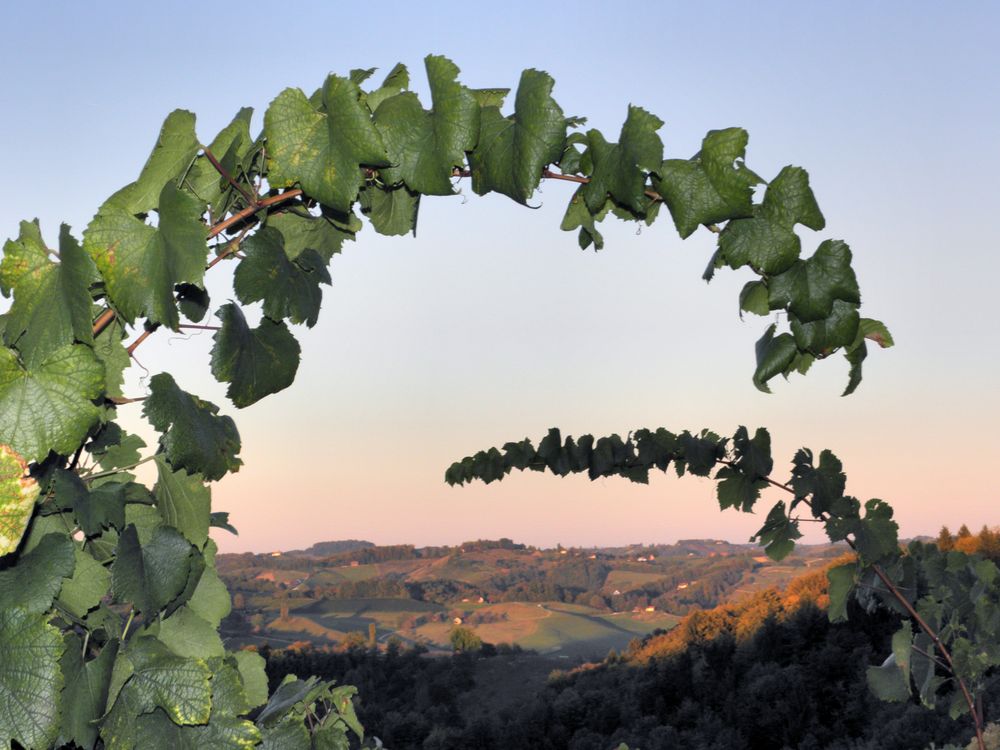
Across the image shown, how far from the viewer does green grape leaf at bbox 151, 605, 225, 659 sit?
152 cm

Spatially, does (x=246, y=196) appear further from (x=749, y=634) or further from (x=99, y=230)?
(x=749, y=634)

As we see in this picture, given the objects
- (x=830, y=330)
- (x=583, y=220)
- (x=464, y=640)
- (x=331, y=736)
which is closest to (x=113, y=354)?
(x=583, y=220)

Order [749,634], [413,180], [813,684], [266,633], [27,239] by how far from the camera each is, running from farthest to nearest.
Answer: [266,633]
[749,634]
[813,684]
[413,180]
[27,239]

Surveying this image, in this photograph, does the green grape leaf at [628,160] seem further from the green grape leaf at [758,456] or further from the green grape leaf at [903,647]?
the green grape leaf at [903,647]

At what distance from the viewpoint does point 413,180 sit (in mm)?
1461

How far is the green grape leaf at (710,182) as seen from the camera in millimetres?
1459

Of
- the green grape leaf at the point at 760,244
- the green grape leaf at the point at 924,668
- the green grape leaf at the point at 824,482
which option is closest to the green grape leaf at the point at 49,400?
the green grape leaf at the point at 760,244

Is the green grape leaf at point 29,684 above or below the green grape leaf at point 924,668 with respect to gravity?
above

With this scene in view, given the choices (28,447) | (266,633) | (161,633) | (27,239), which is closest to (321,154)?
(27,239)

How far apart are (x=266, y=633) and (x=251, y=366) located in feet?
51.6

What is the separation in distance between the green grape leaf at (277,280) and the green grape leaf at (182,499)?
0.29 meters

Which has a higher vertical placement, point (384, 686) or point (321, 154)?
point (321, 154)

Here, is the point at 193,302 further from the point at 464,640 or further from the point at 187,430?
the point at 464,640

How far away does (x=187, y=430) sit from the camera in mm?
1374
